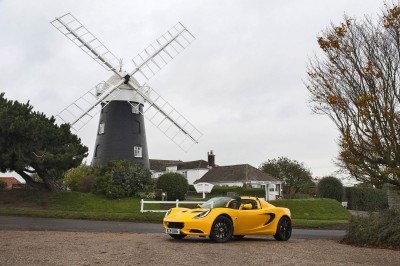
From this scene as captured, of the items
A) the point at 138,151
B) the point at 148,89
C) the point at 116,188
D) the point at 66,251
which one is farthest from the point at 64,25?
the point at 66,251

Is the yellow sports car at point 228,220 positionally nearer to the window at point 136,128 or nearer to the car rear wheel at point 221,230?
the car rear wheel at point 221,230

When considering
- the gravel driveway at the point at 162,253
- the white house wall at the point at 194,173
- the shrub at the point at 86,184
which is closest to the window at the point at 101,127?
the shrub at the point at 86,184

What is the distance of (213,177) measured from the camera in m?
60.9

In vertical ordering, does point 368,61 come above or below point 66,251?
above

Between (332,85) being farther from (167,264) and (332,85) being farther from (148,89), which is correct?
(148,89)

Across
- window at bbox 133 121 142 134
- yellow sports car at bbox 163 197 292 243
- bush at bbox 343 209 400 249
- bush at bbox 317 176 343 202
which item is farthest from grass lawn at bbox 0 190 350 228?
yellow sports car at bbox 163 197 292 243

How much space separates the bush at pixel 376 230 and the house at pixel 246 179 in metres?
38.3

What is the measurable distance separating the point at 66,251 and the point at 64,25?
102 feet

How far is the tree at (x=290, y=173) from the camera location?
65.5 m

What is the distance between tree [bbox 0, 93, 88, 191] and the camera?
89.7ft

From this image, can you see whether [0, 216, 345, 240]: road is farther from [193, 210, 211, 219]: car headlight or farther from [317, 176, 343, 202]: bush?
[317, 176, 343, 202]: bush

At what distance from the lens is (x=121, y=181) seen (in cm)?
3234

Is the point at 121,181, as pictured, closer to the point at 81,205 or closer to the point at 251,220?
the point at 81,205

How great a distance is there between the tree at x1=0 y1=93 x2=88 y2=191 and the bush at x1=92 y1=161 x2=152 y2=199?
308 cm
